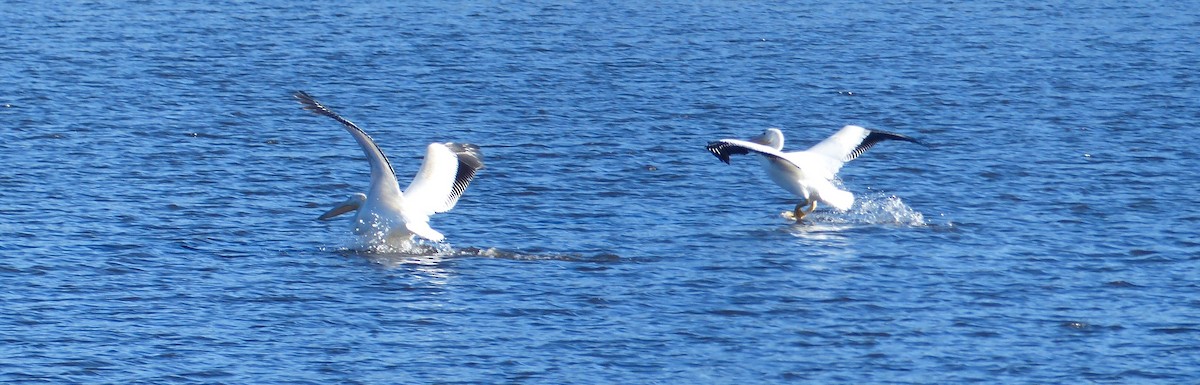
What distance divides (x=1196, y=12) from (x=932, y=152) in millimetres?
15427

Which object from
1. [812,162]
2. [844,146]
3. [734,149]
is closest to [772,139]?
[812,162]

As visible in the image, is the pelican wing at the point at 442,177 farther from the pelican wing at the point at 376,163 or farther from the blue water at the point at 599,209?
the blue water at the point at 599,209

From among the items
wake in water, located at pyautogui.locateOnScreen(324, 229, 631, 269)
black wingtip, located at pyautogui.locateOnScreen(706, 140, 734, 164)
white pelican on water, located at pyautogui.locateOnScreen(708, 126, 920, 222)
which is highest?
black wingtip, located at pyautogui.locateOnScreen(706, 140, 734, 164)

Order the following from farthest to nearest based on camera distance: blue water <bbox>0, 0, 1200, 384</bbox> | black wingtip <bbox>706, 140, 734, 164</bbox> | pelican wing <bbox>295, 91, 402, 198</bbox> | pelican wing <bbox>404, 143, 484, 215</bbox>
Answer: black wingtip <bbox>706, 140, 734, 164</bbox>, pelican wing <bbox>404, 143, 484, 215</bbox>, pelican wing <bbox>295, 91, 402, 198</bbox>, blue water <bbox>0, 0, 1200, 384</bbox>

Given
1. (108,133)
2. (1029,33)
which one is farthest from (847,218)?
(1029,33)

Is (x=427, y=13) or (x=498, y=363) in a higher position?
(x=498, y=363)

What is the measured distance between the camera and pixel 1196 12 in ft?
108

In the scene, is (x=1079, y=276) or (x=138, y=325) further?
(x=1079, y=276)

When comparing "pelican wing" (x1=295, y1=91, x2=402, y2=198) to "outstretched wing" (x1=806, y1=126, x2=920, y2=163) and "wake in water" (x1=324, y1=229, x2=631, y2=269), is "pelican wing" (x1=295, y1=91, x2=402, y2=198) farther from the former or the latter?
"outstretched wing" (x1=806, y1=126, x2=920, y2=163)

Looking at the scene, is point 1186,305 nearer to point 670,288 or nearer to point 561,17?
point 670,288

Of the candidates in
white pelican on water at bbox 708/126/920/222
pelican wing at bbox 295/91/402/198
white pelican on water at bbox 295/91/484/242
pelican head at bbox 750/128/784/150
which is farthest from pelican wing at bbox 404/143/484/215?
pelican head at bbox 750/128/784/150

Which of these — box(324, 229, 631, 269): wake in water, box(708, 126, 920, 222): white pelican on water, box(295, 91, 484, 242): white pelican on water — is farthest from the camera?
box(708, 126, 920, 222): white pelican on water

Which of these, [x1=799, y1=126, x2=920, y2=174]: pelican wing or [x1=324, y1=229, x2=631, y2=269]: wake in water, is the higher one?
[x1=799, y1=126, x2=920, y2=174]: pelican wing

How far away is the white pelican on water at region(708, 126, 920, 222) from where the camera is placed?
630 inches
